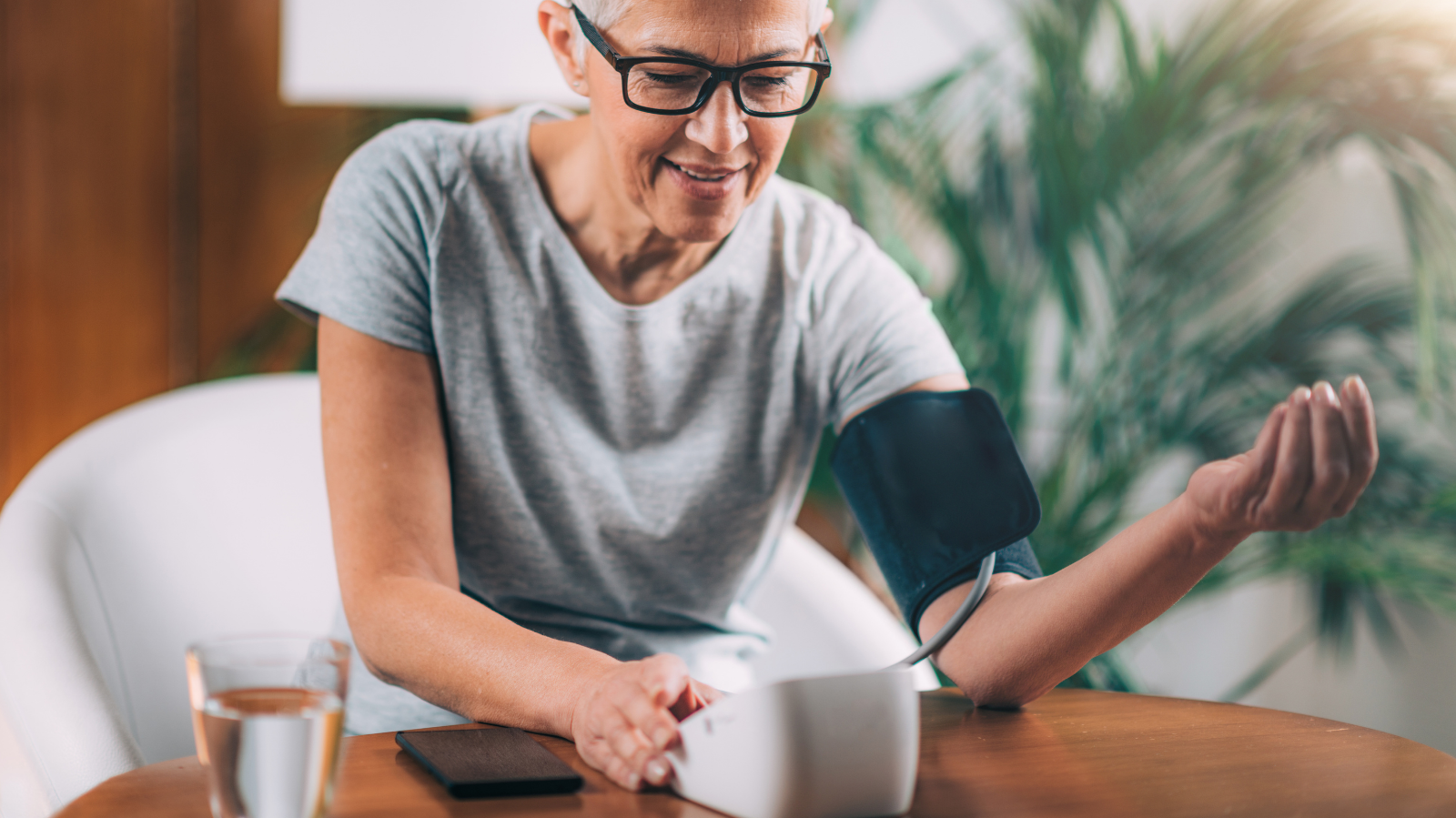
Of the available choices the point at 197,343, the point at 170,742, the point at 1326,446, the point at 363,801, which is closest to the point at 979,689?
the point at 1326,446

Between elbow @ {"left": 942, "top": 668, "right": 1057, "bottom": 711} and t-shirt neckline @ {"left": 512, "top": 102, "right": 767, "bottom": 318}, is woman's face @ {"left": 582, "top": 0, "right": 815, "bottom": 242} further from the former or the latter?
elbow @ {"left": 942, "top": 668, "right": 1057, "bottom": 711}

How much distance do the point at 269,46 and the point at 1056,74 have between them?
54.2 inches

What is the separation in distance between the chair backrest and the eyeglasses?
1.95ft

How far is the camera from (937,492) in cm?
85

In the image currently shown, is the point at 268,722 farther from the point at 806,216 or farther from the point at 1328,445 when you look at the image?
the point at 806,216

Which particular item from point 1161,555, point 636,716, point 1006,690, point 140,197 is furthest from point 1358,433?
point 140,197

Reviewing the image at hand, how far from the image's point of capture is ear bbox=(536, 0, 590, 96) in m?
0.86

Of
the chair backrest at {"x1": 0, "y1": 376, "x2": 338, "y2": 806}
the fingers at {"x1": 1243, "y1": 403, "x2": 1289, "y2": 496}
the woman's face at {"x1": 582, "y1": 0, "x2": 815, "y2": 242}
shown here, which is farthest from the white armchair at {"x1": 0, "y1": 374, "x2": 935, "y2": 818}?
the fingers at {"x1": 1243, "y1": 403, "x2": 1289, "y2": 496}

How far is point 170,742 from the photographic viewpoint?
1075 mm

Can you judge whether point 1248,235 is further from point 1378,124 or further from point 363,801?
point 363,801

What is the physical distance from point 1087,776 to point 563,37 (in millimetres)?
637

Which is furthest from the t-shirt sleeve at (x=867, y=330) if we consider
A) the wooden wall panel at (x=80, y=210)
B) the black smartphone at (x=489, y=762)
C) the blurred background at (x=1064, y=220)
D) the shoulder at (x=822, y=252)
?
the wooden wall panel at (x=80, y=210)

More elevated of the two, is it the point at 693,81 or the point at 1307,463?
the point at 693,81

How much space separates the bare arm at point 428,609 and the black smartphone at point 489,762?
3 centimetres
